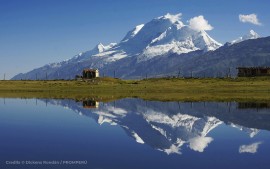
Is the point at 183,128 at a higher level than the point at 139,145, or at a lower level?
lower

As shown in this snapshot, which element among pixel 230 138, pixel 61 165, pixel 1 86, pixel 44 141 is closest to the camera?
pixel 61 165

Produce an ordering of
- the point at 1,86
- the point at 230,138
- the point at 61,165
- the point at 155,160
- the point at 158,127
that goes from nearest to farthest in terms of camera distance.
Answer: the point at 61,165
the point at 155,160
the point at 230,138
the point at 158,127
the point at 1,86

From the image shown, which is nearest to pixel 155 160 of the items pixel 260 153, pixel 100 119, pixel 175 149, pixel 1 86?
pixel 175 149

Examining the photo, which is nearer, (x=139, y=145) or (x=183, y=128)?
(x=139, y=145)

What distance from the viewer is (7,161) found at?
950 inches

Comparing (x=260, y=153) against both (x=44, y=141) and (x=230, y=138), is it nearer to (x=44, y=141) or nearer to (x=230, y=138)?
(x=230, y=138)

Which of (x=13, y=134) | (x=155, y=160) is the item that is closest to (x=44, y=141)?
(x=13, y=134)

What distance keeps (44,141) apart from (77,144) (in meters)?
3.17

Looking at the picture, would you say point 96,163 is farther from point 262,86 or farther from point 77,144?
point 262,86

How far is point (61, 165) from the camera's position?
23.4m

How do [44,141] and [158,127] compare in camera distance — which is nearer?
[44,141]

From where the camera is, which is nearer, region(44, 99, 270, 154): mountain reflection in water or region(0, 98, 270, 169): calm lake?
region(0, 98, 270, 169): calm lake

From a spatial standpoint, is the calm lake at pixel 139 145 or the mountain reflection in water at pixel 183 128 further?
the mountain reflection in water at pixel 183 128

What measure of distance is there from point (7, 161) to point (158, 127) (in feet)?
75.1
